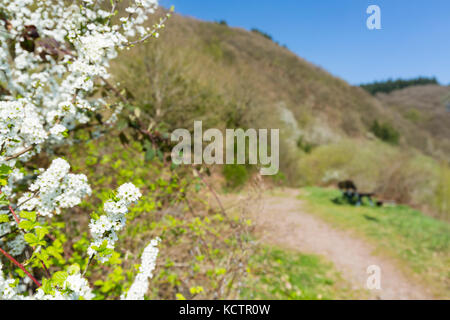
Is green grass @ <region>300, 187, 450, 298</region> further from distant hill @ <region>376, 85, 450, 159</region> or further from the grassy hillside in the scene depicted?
distant hill @ <region>376, 85, 450, 159</region>

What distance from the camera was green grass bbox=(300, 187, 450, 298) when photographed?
226 inches

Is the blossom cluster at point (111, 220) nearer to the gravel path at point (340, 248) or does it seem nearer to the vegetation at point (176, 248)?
the vegetation at point (176, 248)

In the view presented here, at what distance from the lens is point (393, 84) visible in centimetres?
9588

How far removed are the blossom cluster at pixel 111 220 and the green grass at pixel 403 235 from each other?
653cm

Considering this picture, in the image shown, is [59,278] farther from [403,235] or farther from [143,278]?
[403,235]

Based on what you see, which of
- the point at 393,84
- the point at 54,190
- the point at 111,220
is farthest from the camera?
the point at 393,84

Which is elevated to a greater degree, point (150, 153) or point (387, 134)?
point (387, 134)

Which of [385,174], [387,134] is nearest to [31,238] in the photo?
[385,174]

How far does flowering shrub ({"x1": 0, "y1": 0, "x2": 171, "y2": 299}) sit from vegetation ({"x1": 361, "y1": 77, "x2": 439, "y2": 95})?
10742 cm

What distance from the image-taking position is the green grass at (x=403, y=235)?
5750 millimetres

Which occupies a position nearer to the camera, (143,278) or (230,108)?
(143,278)

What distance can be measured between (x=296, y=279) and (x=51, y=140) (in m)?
4.55
